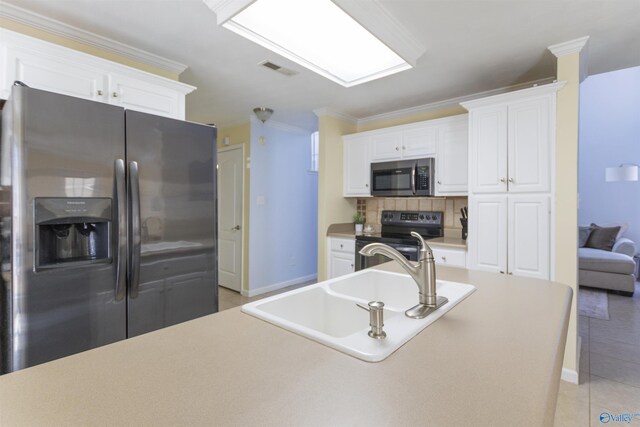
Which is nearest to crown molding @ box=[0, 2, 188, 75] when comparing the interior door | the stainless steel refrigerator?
the stainless steel refrigerator

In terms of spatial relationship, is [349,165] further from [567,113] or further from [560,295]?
[560,295]

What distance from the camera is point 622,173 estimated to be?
5.16 metres

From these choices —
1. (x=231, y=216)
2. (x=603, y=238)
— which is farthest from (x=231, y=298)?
(x=603, y=238)

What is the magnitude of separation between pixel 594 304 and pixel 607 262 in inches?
29.7

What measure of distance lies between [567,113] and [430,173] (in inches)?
47.0

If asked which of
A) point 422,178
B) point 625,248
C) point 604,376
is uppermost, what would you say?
point 422,178

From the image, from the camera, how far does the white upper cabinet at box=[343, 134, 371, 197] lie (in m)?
3.68

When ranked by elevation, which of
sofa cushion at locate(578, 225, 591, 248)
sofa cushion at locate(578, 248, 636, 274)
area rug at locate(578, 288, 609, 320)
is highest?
sofa cushion at locate(578, 225, 591, 248)

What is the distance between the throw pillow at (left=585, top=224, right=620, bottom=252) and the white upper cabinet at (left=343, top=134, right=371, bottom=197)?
12.7ft

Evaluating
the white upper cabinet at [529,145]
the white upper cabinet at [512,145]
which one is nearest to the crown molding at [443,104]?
the white upper cabinet at [512,145]

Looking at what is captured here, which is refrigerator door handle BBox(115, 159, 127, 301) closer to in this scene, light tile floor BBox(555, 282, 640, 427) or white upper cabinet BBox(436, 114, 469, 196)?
light tile floor BBox(555, 282, 640, 427)

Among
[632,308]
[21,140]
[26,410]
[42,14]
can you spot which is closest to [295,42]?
[21,140]

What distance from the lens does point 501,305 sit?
Result: 109 centimetres

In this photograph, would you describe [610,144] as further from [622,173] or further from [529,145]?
[529,145]
